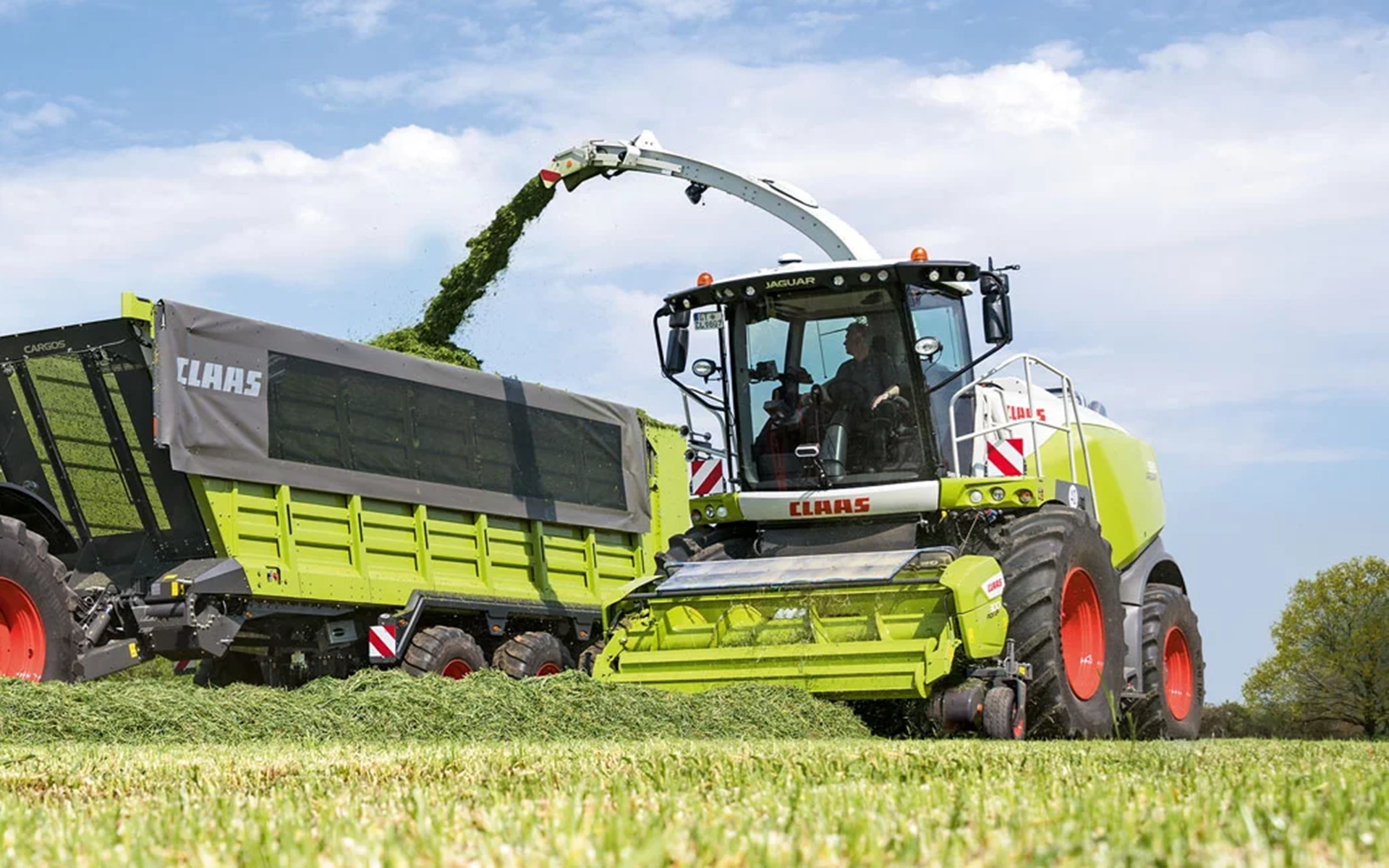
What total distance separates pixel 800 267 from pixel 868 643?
9.78 ft

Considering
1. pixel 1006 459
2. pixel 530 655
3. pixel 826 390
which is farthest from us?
pixel 530 655

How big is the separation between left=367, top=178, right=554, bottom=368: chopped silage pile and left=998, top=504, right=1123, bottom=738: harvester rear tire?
6.35m

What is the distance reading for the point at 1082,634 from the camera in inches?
414

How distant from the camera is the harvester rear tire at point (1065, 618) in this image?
9.55 metres

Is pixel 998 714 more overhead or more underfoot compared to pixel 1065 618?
more underfoot

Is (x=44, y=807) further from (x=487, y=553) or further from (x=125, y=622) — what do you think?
(x=487, y=553)

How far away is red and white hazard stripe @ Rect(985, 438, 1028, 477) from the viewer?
1125cm

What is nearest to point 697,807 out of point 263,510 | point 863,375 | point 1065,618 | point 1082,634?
point 1065,618

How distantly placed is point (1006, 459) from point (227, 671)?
6.86 meters

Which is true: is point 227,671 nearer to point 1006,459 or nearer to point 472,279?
point 472,279

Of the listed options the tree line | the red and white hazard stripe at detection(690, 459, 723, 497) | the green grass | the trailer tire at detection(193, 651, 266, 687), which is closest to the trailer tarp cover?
the trailer tire at detection(193, 651, 266, 687)

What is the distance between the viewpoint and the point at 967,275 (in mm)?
10711

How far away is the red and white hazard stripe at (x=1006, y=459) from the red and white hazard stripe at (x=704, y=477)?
6.30ft

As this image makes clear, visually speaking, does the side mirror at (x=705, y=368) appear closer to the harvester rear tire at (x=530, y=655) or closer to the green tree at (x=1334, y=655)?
the harvester rear tire at (x=530, y=655)
